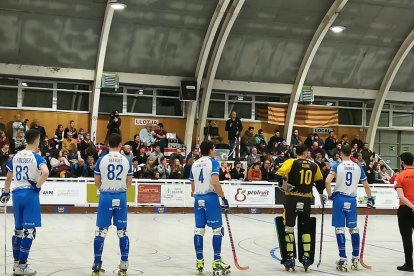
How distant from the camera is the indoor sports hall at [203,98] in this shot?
67.3ft

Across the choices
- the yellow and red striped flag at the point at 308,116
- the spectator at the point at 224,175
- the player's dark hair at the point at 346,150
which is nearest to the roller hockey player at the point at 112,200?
the player's dark hair at the point at 346,150

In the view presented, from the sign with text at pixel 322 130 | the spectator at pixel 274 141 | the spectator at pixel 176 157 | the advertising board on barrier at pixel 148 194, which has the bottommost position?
the advertising board on barrier at pixel 148 194

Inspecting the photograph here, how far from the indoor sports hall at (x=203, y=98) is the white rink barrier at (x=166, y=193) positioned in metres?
0.05

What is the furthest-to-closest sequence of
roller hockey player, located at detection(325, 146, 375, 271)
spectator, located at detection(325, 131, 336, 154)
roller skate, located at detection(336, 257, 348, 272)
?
spectator, located at detection(325, 131, 336, 154) → roller hockey player, located at detection(325, 146, 375, 271) → roller skate, located at detection(336, 257, 348, 272)

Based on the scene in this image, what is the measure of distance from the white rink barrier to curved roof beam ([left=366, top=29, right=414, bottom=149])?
6.27 m

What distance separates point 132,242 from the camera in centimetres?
1305

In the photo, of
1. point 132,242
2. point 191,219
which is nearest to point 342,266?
point 132,242

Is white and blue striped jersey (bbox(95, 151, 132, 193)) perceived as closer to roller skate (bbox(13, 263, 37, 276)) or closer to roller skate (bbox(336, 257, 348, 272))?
roller skate (bbox(13, 263, 37, 276))

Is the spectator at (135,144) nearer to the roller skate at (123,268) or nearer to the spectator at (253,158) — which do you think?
the spectator at (253,158)

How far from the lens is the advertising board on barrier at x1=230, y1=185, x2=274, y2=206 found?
21453 millimetres

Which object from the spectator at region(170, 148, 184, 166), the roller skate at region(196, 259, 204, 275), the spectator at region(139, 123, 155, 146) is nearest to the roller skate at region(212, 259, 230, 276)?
the roller skate at region(196, 259, 204, 275)

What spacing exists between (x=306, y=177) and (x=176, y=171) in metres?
12.1

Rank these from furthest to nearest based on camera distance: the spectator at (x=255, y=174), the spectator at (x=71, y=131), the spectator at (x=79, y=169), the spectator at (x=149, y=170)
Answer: the spectator at (x=71, y=131) < the spectator at (x=255, y=174) < the spectator at (x=149, y=170) < the spectator at (x=79, y=169)

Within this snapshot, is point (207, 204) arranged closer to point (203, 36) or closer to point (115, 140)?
point (115, 140)
